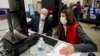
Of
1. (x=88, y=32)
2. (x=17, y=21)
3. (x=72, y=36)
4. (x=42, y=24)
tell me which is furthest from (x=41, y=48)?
(x=88, y=32)

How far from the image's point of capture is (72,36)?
5.29ft

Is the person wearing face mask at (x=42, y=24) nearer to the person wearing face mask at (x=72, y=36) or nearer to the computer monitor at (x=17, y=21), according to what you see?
the person wearing face mask at (x=72, y=36)

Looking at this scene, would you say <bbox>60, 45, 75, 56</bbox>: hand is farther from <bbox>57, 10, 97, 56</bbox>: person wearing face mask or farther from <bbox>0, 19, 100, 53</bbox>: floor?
<bbox>0, 19, 100, 53</bbox>: floor

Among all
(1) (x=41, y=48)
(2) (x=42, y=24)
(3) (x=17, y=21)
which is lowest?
(1) (x=41, y=48)

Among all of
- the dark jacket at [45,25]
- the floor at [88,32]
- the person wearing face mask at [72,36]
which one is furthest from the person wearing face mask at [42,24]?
the floor at [88,32]

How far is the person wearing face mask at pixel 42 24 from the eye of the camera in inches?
77.9

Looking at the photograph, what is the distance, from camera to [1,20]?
2.47 m

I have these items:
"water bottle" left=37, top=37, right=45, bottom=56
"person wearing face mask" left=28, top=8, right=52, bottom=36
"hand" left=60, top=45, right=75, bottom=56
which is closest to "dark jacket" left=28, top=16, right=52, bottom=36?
"person wearing face mask" left=28, top=8, right=52, bottom=36

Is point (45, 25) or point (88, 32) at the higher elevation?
point (45, 25)

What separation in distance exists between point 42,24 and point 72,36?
2.01ft

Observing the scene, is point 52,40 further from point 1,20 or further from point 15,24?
point 1,20

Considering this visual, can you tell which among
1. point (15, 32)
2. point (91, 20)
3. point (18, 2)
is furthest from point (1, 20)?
point (91, 20)

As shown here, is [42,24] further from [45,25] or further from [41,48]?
[41,48]

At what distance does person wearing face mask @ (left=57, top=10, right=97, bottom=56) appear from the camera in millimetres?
1231
